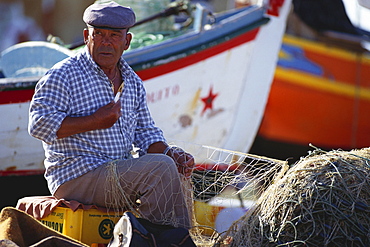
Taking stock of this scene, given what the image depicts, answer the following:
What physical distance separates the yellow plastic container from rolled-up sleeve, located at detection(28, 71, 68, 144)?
0.42 meters

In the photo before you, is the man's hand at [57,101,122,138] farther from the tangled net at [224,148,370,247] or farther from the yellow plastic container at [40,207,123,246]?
the tangled net at [224,148,370,247]

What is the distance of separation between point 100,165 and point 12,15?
467 inches

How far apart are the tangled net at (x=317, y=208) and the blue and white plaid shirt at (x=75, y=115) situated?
2.90ft

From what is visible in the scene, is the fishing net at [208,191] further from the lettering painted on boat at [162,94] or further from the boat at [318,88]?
the boat at [318,88]

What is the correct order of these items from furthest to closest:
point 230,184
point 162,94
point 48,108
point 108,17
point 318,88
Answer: point 318,88 < point 162,94 < point 230,184 < point 108,17 < point 48,108

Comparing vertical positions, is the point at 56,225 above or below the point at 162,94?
above

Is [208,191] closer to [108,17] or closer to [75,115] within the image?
[75,115]

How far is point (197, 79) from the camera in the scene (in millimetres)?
6398

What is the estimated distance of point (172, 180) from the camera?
10.4 ft

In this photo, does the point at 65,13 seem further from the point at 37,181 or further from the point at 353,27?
the point at 37,181

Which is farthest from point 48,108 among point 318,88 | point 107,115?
Result: point 318,88

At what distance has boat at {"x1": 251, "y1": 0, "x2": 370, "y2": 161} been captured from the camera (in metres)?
9.34

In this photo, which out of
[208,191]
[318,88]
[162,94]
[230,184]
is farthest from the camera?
[318,88]

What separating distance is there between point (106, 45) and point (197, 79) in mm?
3221
